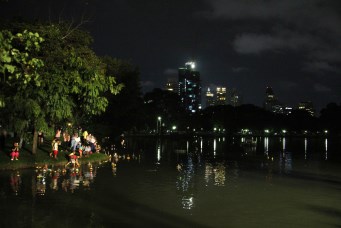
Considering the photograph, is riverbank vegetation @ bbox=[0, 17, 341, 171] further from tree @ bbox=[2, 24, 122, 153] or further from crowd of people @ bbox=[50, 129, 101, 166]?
crowd of people @ bbox=[50, 129, 101, 166]

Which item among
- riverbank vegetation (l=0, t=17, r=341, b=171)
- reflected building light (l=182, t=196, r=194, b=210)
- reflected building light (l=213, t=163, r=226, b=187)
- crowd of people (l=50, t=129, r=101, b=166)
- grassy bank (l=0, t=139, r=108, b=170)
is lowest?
reflected building light (l=182, t=196, r=194, b=210)

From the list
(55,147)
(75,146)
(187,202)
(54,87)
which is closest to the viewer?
(187,202)

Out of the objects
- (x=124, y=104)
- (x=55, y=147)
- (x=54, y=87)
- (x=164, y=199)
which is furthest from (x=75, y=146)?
(x=124, y=104)

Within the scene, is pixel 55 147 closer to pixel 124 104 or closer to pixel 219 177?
pixel 219 177

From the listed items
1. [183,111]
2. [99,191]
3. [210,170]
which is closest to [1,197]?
[99,191]

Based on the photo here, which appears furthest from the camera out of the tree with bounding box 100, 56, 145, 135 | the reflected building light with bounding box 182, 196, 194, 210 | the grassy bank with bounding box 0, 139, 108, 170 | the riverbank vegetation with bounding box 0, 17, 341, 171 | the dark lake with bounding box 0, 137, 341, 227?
the tree with bounding box 100, 56, 145, 135

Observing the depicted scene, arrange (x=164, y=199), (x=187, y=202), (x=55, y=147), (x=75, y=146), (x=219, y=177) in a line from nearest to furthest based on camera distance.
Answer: (x=187, y=202) < (x=164, y=199) < (x=219, y=177) < (x=55, y=147) < (x=75, y=146)

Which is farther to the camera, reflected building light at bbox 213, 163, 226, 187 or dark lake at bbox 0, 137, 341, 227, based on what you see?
reflected building light at bbox 213, 163, 226, 187

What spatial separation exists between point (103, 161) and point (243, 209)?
18816 millimetres

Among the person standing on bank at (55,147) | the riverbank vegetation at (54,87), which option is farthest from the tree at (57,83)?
the person standing on bank at (55,147)

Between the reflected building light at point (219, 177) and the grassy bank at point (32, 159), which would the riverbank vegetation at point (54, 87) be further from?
the reflected building light at point (219, 177)

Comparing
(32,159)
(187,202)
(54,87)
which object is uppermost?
(54,87)

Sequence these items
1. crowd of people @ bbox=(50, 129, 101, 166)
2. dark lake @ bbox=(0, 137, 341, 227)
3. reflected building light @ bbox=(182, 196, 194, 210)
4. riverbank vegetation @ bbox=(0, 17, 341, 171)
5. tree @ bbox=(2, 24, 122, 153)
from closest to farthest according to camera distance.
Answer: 1. riverbank vegetation @ bbox=(0, 17, 341, 171)
2. dark lake @ bbox=(0, 137, 341, 227)
3. reflected building light @ bbox=(182, 196, 194, 210)
4. tree @ bbox=(2, 24, 122, 153)
5. crowd of people @ bbox=(50, 129, 101, 166)

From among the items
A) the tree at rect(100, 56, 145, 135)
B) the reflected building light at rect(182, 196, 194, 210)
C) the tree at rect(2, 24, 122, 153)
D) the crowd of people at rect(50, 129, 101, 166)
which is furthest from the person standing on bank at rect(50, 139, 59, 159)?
the tree at rect(100, 56, 145, 135)
